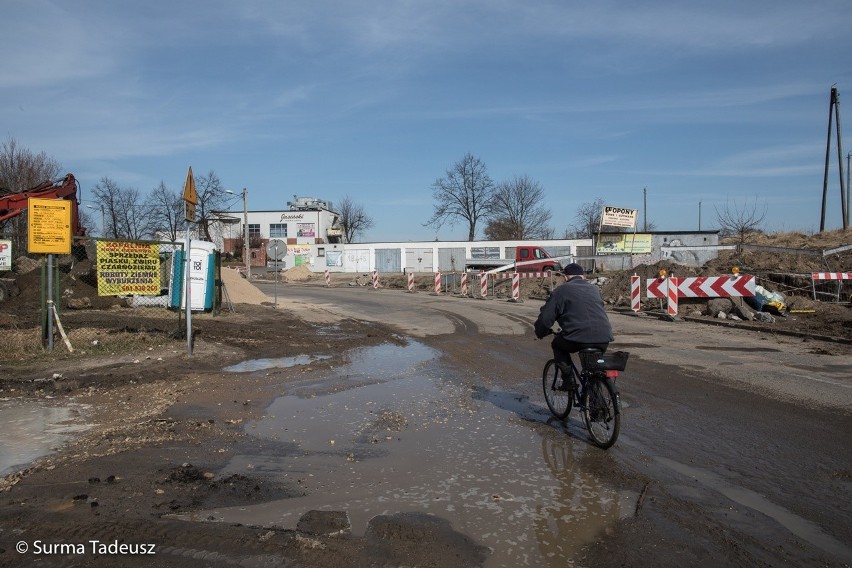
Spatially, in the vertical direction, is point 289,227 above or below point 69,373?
above

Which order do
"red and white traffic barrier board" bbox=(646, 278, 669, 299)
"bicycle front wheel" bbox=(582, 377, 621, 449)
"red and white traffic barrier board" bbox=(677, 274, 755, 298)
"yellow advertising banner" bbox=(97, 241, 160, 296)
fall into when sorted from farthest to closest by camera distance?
"red and white traffic barrier board" bbox=(646, 278, 669, 299), "red and white traffic barrier board" bbox=(677, 274, 755, 298), "yellow advertising banner" bbox=(97, 241, 160, 296), "bicycle front wheel" bbox=(582, 377, 621, 449)

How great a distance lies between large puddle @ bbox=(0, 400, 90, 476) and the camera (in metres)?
5.55

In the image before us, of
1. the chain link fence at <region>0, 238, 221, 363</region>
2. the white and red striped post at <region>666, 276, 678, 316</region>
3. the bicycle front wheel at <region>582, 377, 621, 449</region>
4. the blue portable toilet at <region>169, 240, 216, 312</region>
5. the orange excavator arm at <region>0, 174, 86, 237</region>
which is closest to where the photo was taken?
the bicycle front wheel at <region>582, 377, 621, 449</region>

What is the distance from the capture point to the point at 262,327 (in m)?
16.7

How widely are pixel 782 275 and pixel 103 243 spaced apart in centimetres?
2125

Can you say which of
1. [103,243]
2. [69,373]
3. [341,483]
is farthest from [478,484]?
[103,243]

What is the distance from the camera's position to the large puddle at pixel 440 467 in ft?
13.8

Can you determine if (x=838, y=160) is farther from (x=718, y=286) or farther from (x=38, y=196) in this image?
(x=38, y=196)

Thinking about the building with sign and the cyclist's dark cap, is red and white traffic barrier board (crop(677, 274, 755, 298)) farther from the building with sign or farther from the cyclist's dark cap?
the building with sign

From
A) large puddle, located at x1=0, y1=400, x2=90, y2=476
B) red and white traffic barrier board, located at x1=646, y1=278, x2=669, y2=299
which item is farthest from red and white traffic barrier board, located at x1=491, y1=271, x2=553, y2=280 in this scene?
large puddle, located at x1=0, y1=400, x2=90, y2=476

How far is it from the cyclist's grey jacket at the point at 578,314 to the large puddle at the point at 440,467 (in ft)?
3.57

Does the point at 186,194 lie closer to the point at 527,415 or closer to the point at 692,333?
the point at 527,415

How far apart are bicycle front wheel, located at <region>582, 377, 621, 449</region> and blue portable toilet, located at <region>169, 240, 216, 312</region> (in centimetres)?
1386

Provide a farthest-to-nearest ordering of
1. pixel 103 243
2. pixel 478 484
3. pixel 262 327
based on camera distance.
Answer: pixel 262 327
pixel 103 243
pixel 478 484
